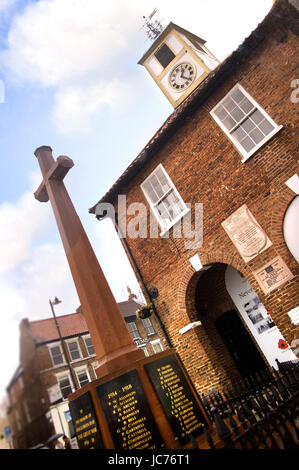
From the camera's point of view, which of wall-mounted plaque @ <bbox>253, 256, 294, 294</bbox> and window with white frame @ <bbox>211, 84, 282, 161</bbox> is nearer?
wall-mounted plaque @ <bbox>253, 256, 294, 294</bbox>

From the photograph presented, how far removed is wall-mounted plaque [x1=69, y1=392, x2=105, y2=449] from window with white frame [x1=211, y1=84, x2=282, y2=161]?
275 inches

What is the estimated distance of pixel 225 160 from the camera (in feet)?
27.2

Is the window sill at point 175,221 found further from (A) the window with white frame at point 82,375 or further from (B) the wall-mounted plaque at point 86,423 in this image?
(A) the window with white frame at point 82,375

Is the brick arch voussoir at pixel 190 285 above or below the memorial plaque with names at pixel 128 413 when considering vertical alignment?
above

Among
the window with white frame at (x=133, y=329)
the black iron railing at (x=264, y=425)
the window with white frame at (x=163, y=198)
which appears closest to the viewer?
the black iron railing at (x=264, y=425)

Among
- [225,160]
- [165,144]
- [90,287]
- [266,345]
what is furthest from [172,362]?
[165,144]

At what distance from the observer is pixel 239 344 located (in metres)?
9.62

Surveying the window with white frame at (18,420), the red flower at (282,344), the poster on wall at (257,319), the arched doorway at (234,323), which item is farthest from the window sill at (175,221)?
the window with white frame at (18,420)

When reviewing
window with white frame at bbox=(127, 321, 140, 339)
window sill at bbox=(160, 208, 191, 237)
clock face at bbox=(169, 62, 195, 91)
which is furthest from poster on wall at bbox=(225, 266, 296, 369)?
window with white frame at bbox=(127, 321, 140, 339)

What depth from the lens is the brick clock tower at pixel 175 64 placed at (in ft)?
46.3

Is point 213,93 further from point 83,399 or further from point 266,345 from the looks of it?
point 83,399

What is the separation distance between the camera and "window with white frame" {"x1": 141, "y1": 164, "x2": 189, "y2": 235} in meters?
9.41

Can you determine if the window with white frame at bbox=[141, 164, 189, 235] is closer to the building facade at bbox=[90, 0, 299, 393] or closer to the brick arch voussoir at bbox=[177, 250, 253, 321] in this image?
the building facade at bbox=[90, 0, 299, 393]

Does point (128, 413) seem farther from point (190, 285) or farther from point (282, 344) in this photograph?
point (282, 344)
